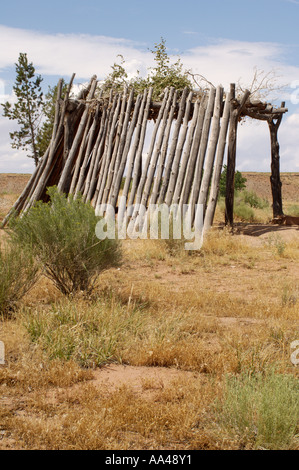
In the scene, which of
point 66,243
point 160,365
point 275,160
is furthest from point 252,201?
point 160,365

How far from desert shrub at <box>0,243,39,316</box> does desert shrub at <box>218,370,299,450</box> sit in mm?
2461

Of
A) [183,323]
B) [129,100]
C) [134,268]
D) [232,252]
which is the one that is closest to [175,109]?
[129,100]

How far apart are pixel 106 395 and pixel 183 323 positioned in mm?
1260

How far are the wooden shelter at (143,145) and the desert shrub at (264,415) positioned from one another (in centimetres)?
604

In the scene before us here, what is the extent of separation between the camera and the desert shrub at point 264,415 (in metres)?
2.53

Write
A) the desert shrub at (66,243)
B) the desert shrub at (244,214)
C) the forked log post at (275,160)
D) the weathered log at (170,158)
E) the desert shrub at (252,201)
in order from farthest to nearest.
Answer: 1. the desert shrub at (252,201)
2. the desert shrub at (244,214)
3. the forked log post at (275,160)
4. the weathered log at (170,158)
5. the desert shrub at (66,243)

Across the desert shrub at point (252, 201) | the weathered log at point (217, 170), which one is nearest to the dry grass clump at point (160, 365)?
the weathered log at point (217, 170)

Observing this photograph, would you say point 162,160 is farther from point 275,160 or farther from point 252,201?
point 252,201

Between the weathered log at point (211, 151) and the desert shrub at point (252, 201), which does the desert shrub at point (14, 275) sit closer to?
the weathered log at point (211, 151)

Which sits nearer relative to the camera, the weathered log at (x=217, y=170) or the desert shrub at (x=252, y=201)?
the weathered log at (x=217, y=170)

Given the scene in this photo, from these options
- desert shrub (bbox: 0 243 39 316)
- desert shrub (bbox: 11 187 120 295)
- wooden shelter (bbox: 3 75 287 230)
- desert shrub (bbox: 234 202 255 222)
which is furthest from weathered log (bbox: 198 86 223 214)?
desert shrub (bbox: 0 243 39 316)

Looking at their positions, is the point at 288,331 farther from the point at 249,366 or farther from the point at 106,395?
the point at 106,395

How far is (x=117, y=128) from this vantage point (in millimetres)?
10727

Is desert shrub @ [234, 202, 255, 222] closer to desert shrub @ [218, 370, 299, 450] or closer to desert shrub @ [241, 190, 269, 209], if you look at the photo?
desert shrub @ [241, 190, 269, 209]
